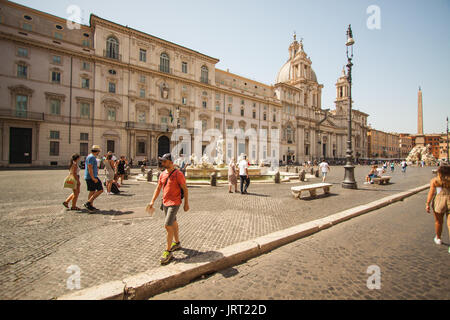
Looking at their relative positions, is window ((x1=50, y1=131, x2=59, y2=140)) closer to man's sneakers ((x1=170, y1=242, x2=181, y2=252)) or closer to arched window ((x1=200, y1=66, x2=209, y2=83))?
arched window ((x1=200, y1=66, x2=209, y2=83))

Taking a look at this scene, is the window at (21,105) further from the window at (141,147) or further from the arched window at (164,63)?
the arched window at (164,63)

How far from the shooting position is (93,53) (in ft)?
87.5

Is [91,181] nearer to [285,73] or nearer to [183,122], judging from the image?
[183,122]

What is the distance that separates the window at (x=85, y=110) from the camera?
25.9 meters

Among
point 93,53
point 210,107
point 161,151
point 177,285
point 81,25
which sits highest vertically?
point 81,25

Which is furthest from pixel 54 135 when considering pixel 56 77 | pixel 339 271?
pixel 339 271

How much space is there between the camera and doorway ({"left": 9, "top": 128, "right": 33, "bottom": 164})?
2206 centimetres

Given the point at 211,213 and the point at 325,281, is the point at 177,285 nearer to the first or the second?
the point at 325,281

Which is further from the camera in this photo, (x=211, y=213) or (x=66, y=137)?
(x=66, y=137)

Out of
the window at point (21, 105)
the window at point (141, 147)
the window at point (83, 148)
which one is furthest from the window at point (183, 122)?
the window at point (21, 105)

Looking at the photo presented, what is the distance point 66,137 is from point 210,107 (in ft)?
70.5

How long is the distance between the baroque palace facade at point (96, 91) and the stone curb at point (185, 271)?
54.3 ft
